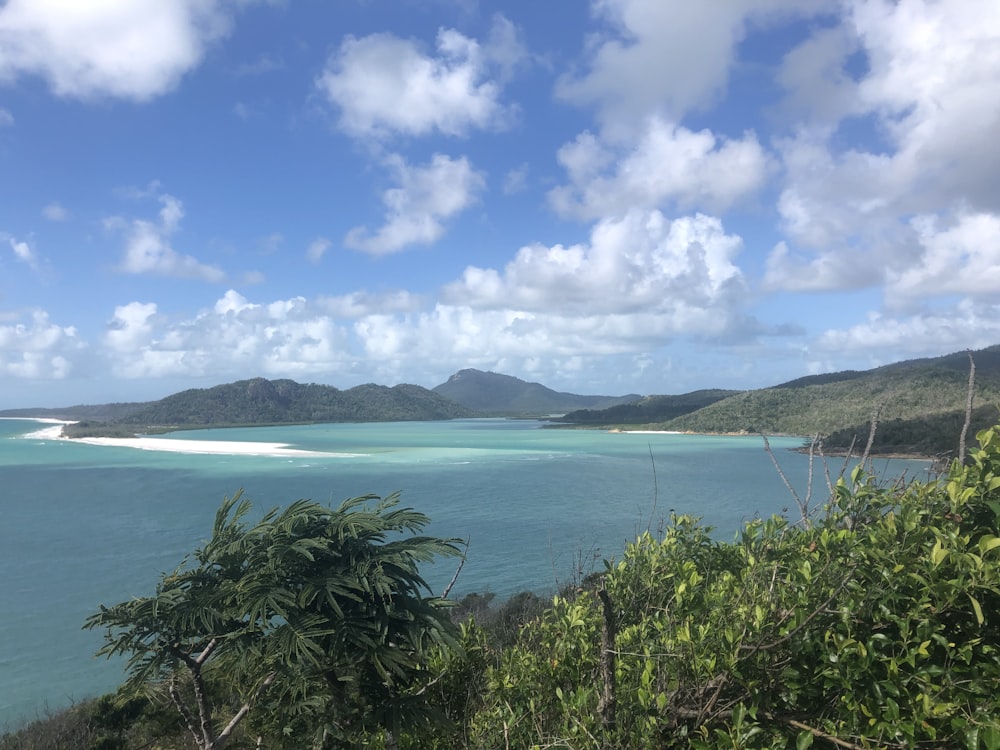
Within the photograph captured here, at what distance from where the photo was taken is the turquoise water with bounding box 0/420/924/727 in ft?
51.8

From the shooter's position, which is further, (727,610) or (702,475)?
(702,475)

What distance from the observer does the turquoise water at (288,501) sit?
15.8 metres

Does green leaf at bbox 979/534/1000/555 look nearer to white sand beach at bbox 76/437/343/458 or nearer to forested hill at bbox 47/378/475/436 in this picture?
white sand beach at bbox 76/437/343/458

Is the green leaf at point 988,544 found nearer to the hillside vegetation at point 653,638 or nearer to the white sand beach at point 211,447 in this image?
the hillside vegetation at point 653,638

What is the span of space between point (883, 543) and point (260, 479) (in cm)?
4566

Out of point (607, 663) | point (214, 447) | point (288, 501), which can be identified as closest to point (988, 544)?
point (607, 663)

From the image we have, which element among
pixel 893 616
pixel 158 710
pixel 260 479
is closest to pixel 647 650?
pixel 893 616

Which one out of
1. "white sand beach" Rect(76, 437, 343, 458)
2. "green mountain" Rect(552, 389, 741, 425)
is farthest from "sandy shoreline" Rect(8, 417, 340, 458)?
"green mountain" Rect(552, 389, 741, 425)

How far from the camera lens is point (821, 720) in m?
2.14

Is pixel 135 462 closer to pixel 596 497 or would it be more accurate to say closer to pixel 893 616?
pixel 596 497

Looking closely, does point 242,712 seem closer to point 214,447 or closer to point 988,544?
point 988,544

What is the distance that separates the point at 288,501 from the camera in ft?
113

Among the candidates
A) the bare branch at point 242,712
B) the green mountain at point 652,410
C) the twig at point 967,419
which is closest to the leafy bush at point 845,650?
the twig at point 967,419

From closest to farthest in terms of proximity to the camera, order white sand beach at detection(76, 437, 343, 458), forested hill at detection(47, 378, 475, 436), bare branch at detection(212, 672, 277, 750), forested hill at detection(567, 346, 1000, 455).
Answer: bare branch at detection(212, 672, 277, 750) < forested hill at detection(567, 346, 1000, 455) < white sand beach at detection(76, 437, 343, 458) < forested hill at detection(47, 378, 475, 436)
